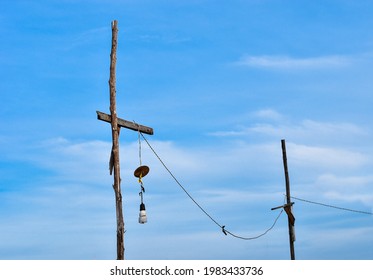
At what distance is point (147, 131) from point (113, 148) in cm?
150

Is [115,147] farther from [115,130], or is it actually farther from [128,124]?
[128,124]

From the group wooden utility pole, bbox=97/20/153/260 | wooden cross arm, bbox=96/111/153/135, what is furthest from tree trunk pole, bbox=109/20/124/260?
wooden cross arm, bbox=96/111/153/135

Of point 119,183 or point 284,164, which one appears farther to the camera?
point 284,164

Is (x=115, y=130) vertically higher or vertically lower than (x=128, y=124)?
lower

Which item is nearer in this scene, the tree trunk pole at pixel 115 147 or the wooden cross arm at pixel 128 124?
the tree trunk pole at pixel 115 147

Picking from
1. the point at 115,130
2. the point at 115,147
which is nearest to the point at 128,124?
the point at 115,130

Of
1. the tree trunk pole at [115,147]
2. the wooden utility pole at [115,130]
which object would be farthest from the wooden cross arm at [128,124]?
the tree trunk pole at [115,147]

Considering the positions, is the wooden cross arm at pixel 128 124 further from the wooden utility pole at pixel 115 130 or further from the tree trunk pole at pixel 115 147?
the tree trunk pole at pixel 115 147

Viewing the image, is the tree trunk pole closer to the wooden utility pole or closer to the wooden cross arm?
the wooden utility pole

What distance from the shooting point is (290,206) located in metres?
24.7
